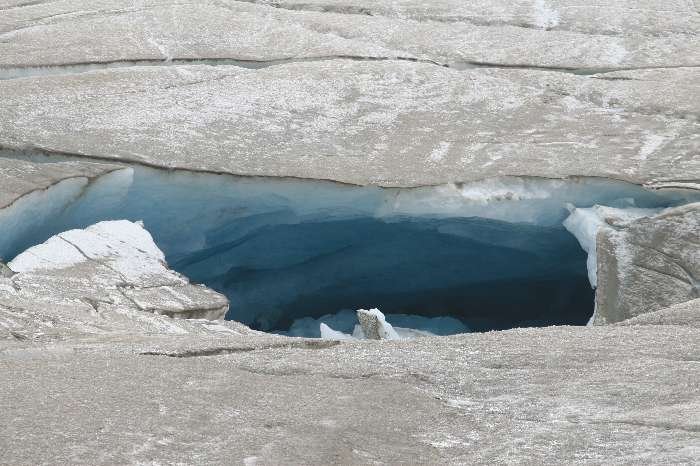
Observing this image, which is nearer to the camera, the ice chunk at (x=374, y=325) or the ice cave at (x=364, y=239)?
the ice chunk at (x=374, y=325)

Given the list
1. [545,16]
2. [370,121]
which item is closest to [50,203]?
[370,121]

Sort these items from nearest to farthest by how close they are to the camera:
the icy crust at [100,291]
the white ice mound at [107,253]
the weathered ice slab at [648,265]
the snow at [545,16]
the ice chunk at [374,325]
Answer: the icy crust at [100,291] < the white ice mound at [107,253] < the weathered ice slab at [648,265] < the ice chunk at [374,325] < the snow at [545,16]

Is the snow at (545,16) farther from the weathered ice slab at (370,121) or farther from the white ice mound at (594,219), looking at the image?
the white ice mound at (594,219)

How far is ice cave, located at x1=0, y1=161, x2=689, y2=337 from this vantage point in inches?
405

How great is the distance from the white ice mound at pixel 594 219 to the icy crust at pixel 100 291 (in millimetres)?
3552

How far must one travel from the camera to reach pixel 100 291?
8.27m

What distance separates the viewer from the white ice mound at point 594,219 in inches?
393

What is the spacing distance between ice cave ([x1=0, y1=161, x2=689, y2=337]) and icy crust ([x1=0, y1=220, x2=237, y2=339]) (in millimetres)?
769

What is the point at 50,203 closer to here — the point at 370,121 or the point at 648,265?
the point at 370,121

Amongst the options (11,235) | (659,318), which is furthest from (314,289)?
(659,318)

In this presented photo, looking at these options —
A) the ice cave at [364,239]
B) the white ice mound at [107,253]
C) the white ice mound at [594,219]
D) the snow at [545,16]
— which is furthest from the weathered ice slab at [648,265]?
the snow at [545,16]

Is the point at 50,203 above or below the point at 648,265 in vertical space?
below

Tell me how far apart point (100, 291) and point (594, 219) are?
4.75m

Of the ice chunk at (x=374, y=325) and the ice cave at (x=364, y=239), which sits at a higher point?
the ice cave at (x=364, y=239)
